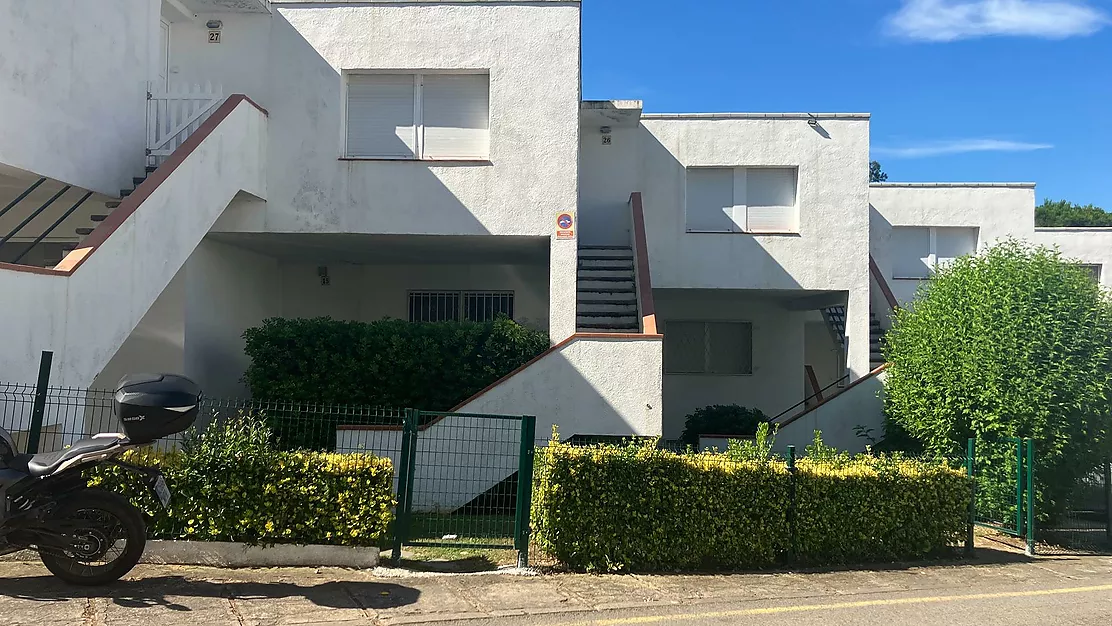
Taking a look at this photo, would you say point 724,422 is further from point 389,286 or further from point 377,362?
point 377,362

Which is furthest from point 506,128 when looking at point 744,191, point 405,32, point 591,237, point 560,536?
point 560,536

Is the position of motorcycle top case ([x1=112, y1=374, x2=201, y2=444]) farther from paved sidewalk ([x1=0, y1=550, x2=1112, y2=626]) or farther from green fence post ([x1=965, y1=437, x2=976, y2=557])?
green fence post ([x1=965, y1=437, x2=976, y2=557])

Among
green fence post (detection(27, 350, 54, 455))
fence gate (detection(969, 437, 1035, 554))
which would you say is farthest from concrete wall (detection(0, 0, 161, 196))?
fence gate (detection(969, 437, 1035, 554))

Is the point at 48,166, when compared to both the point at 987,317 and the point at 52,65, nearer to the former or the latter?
the point at 52,65

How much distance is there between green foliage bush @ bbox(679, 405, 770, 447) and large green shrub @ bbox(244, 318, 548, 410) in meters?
5.24

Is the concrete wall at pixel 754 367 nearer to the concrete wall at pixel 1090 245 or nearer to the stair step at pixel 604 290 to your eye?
the stair step at pixel 604 290

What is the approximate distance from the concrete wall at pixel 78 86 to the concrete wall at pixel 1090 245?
20811 mm

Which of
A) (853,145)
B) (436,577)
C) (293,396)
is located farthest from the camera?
(853,145)

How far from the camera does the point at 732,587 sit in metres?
7.58

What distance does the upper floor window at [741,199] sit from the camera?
51.2 ft

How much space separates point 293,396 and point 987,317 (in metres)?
9.10

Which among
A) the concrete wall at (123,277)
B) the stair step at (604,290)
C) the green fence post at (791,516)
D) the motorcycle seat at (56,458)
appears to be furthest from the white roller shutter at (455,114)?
the motorcycle seat at (56,458)

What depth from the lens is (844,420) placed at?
14.0m

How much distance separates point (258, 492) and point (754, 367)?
12322 mm
